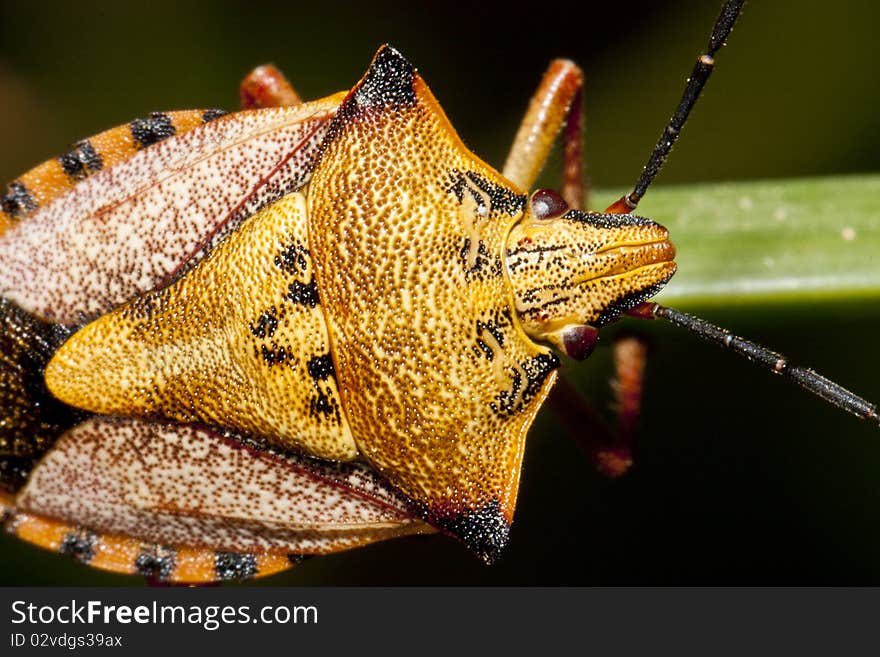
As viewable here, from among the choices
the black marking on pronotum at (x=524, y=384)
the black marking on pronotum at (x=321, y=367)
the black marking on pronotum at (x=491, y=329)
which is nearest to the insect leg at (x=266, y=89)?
the black marking on pronotum at (x=321, y=367)

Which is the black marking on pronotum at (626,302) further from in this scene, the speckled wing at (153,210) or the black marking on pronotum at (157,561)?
the black marking on pronotum at (157,561)

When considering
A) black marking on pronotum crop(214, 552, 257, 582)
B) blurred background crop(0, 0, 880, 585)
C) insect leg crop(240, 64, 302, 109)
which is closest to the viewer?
black marking on pronotum crop(214, 552, 257, 582)

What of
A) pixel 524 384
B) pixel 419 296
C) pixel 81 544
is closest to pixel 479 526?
pixel 524 384

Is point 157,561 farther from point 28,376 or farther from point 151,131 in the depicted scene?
point 151,131

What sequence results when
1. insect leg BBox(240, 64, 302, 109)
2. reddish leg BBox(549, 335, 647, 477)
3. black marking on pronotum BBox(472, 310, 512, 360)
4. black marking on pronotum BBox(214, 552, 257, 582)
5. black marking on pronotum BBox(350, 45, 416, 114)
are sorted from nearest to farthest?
black marking on pronotum BBox(472, 310, 512, 360), black marking on pronotum BBox(350, 45, 416, 114), black marking on pronotum BBox(214, 552, 257, 582), insect leg BBox(240, 64, 302, 109), reddish leg BBox(549, 335, 647, 477)

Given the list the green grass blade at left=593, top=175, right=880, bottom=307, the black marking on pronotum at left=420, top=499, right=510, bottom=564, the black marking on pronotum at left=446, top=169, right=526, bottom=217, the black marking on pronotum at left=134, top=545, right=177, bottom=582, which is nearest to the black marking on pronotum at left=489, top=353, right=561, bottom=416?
the black marking on pronotum at left=420, top=499, right=510, bottom=564

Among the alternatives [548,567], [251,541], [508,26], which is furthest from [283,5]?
[548,567]

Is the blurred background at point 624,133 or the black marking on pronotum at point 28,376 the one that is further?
the blurred background at point 624,133

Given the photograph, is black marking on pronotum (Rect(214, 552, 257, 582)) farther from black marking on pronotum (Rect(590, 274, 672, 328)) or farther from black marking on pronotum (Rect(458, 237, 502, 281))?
black marking on pronotum (Rect(590, 274, 672, 328))
